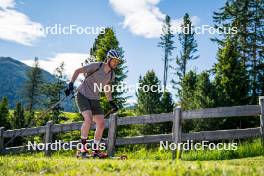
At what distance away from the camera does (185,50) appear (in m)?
72.2

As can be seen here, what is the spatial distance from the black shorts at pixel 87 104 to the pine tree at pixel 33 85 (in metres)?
73.8

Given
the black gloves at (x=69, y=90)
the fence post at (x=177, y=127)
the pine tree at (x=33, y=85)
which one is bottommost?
the fence post at (x=177, y=127)

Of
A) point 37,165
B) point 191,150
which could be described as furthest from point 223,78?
point 37,165

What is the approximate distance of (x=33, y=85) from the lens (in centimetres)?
8425

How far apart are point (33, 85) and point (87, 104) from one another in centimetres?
7626

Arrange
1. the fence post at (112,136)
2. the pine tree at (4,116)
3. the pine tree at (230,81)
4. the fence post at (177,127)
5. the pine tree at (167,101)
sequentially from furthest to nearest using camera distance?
the pine tree at (4,116)
the pine tree at (167,101)
the pine tree at (230,81)
the fence post at (112,136)
the fence post at (177,127)

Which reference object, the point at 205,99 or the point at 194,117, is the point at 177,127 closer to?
the point at 194,117

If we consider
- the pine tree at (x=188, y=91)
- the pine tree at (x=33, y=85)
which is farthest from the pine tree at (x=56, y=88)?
the pine tree at (x=188, y=91)

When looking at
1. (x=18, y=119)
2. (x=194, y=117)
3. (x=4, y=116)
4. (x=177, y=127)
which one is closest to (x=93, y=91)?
(x=177, y=127)

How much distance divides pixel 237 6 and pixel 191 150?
37859 mm

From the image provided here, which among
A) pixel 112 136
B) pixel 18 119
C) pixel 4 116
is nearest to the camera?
pixel 112 136

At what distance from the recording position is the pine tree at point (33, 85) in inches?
3280

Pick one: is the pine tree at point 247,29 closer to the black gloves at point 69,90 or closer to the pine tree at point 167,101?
the pine tree at point 167,101

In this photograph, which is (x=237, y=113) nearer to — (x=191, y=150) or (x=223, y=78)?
(x=191, y=150)
